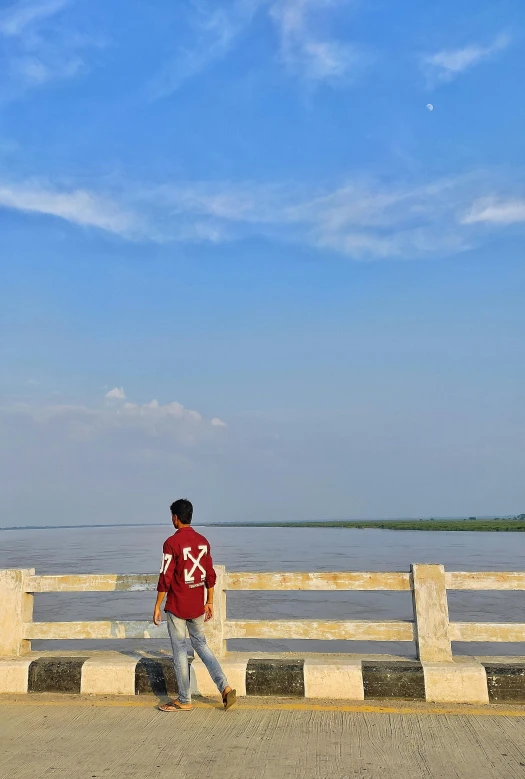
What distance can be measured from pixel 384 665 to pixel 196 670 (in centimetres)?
165

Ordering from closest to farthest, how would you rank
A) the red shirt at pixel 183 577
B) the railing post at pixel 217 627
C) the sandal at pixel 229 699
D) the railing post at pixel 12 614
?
the sandal at pixel 229 699, the red shirt at pixel 183 577, the railing post at pixel 217 627, the railing post at pixel 12 614

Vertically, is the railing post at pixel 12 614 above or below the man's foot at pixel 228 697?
above

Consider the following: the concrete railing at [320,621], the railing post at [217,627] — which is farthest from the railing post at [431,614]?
the railing post at [217,627]

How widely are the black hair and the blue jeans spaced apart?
767mm

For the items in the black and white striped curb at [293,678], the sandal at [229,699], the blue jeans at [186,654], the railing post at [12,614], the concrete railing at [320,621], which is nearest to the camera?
the sandal at [229,699]

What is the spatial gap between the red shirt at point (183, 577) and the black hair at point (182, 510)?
18cm

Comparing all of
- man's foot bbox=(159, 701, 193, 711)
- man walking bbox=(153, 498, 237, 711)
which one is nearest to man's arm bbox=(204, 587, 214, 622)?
man walking bbox=(153, 498, 237, 711)

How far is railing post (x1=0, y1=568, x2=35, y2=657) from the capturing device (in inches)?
251

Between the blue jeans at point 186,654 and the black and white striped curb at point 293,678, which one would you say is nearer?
the blue jeans at point 186,654

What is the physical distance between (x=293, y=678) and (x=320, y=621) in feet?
1.83

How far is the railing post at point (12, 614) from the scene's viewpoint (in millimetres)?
6383

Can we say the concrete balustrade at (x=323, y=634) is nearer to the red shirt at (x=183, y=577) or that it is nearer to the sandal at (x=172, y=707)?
the sandal at (x=172, y=707)

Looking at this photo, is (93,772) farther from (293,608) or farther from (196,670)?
(293,608)

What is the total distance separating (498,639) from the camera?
5785 mm
